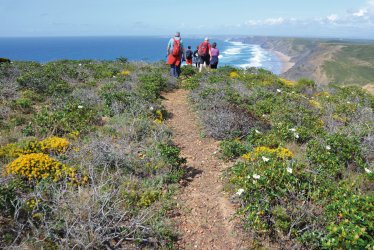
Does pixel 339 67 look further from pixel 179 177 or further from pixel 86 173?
pixel 86 173

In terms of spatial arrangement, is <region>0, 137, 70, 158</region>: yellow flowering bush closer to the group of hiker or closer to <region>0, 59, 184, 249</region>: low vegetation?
<region>0, 59, 184, 249</region>: low vegetation

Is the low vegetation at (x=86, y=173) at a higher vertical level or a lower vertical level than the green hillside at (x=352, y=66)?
higher

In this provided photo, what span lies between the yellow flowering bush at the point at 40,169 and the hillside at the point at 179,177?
18 millimetres

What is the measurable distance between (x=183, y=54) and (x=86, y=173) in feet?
32.5

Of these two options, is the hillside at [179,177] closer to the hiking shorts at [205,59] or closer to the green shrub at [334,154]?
the green shrub at [334,154]

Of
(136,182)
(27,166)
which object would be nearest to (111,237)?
(136,182)

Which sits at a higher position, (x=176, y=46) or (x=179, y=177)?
(x=176, y=46)

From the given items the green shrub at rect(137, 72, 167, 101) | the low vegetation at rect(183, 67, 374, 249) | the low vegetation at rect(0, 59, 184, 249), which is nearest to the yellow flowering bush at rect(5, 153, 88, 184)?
the low vegetation at rect(0, 59, 184, 249)

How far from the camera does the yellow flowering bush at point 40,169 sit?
14.9 ft

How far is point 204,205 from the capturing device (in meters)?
4.86

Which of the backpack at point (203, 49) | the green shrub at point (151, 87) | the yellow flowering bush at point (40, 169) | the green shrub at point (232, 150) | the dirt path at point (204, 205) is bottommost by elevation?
the dirt path at point (204, 205)

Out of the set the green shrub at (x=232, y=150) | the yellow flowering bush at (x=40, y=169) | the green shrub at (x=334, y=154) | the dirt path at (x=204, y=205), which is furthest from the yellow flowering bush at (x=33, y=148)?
the green shrub at (x=334, y=154)

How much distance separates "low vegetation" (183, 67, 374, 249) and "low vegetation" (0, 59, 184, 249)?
1.29 metres

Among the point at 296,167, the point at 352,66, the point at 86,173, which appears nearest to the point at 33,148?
the point at 86,173
